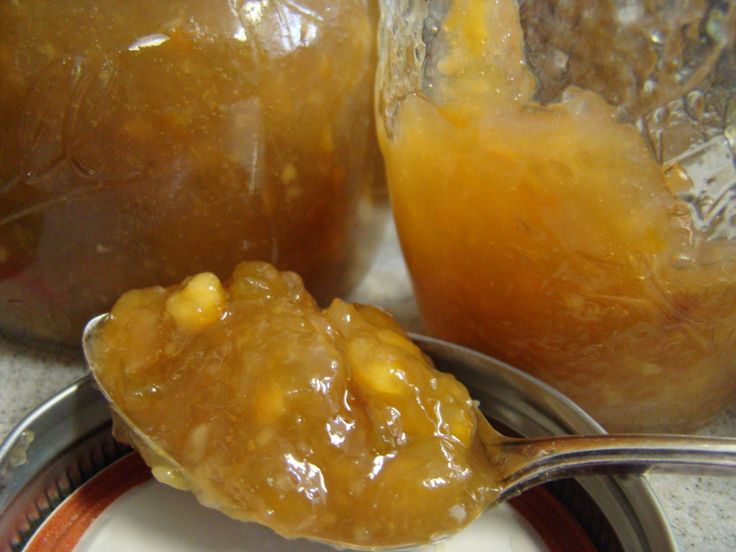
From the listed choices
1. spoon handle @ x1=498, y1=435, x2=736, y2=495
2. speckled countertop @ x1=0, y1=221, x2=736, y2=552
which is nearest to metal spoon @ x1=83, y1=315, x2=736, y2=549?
spoon handle @ x1=498, y1=435, x2=736, y2=495

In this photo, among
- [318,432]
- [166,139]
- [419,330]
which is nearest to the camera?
[318,432]

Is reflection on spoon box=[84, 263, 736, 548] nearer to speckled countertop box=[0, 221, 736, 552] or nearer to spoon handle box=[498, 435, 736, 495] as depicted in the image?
spoon handle box=[498, 435, 736, 495]

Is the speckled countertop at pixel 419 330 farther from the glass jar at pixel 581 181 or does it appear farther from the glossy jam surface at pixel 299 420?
the glossy jam surface at pixel 299 420

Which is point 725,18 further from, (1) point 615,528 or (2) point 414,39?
(1) point 615,528

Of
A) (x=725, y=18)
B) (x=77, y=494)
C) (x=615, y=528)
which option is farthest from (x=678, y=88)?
(x=77, y=494)

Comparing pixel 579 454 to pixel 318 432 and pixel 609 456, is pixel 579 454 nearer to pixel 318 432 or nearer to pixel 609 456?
pixel 609 456

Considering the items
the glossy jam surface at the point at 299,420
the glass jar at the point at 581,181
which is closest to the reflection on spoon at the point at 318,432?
the glossy jam surface at the point at 299,420

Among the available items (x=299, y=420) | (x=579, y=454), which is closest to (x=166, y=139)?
(x=299, y=420)
